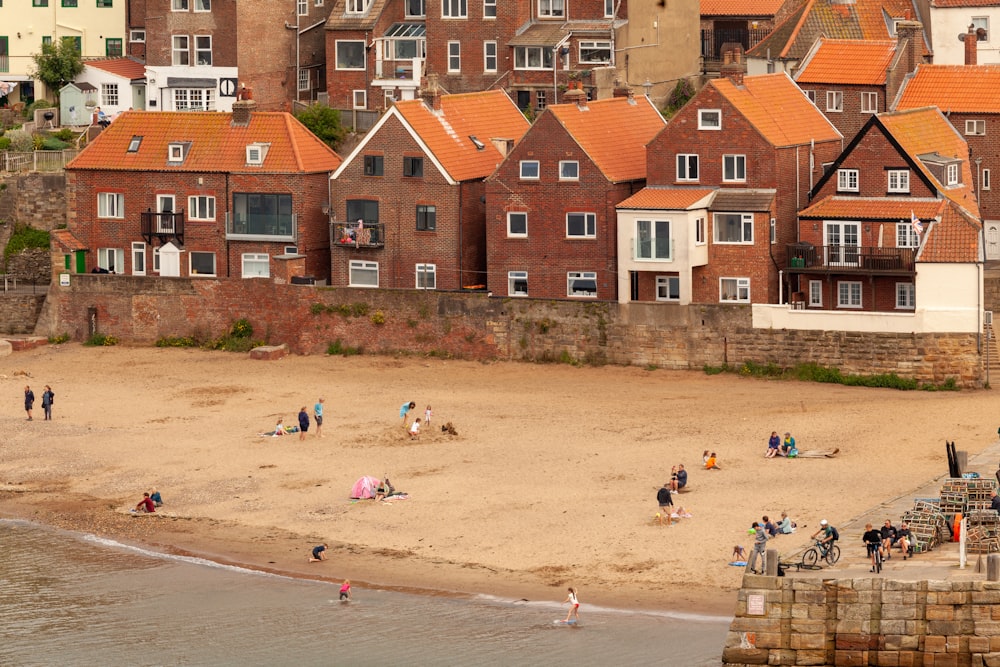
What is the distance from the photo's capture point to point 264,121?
301 ft

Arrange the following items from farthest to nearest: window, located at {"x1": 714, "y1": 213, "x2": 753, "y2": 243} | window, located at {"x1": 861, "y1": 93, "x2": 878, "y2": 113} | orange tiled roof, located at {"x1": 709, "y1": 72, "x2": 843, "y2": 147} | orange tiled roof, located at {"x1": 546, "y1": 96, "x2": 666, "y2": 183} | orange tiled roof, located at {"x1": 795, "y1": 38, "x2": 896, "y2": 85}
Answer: orange tiled roof, located at {"x1": 795, "y1": 38, "x2": 896, "y2": 85}, window, located at {"x1": 861, "y1": 93, "x2": 878, "y2": 113}, orange tiled roof, located at {"x1": 546, "y1": 96, "x2": 666, "y2": 183}, orange tiled roof, located at {"x1": 709, "y1": 72, "x2": 843, "y2": 147}, window, located at {"x1": 714, "y1": 213, "x2": 753, "y2": 243}

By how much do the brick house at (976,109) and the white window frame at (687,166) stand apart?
13768 millimetres

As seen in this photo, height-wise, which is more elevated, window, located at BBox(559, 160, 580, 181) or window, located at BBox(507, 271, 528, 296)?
window, located at BBox(559, 160, 580, 181)

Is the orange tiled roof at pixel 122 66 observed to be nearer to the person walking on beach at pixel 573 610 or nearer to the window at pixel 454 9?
the window at pixel 454 9

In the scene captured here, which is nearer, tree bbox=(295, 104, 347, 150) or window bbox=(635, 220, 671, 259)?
window bbox=(635, 220, 671, 259)

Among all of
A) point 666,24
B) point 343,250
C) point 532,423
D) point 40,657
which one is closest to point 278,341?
point 343,250

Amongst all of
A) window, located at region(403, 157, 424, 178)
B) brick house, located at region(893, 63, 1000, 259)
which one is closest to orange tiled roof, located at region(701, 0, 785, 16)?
brick house, located at region(893, 63, 1000, 259)

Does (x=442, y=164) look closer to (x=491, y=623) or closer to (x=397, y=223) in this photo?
(x=397, y=223)

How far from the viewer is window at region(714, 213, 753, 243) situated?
265 feet

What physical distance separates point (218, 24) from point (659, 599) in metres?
54.1

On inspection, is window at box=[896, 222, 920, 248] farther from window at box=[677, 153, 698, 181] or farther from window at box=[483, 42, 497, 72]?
window at box=[483, 42, 497, 72]

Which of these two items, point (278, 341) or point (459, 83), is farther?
point (459, 83)

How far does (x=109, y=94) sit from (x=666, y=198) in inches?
1414

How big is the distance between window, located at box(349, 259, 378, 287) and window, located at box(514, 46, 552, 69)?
55.4 ft
